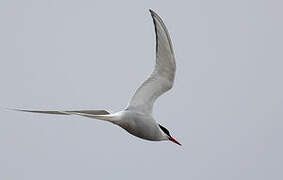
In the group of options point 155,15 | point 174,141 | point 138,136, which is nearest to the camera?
point 155,15

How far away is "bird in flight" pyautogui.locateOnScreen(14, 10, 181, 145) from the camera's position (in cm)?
637

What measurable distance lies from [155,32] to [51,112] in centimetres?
177

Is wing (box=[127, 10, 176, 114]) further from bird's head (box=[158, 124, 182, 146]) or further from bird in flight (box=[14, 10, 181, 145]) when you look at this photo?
bird's head (box=[158, 124, 182, 146])

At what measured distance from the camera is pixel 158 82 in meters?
6.90

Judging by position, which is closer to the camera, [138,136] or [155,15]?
[155,15]

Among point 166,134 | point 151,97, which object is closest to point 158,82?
point 151,97

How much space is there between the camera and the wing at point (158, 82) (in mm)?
6578

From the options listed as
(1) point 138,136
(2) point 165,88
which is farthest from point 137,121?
(2) point 165,88

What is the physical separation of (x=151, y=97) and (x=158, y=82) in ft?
0.74

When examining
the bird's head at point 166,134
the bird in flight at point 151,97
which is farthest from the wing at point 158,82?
the bird's head at point 166,134

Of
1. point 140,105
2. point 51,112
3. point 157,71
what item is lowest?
point 51,112

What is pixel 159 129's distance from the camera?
6.94 meters

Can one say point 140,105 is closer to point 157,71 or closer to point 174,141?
point 157,71

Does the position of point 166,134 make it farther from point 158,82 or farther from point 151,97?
point 158,82
